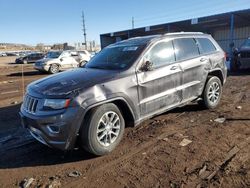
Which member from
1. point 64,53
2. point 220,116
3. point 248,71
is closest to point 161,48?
point 220,116

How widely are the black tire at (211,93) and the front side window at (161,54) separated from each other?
138 cm

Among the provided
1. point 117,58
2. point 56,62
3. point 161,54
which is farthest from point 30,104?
point 56,62

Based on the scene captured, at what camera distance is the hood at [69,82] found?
407cm

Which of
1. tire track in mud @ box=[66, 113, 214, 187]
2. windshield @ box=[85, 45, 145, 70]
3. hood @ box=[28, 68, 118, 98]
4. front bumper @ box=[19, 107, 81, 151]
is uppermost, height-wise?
windshield @ box=[85, 45, 145, 70]

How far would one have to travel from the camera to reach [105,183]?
11.6 ft

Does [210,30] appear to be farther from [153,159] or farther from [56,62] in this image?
[153,159]

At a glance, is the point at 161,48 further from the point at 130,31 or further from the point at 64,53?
the point at 130,31

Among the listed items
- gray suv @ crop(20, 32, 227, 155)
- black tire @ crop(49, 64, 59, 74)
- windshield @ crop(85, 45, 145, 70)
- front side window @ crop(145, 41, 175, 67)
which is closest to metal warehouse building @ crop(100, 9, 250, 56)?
black tire @ crop(49, 64, 59, 74)

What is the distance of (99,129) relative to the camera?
13.9 ft

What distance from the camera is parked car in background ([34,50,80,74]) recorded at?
1902 centimetres

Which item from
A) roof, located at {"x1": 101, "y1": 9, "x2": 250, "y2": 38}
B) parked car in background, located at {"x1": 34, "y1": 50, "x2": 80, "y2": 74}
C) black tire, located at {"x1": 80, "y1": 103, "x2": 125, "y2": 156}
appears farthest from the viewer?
roof, located at {"x1": 101, "y1": 9, "x2": 250, "y2": 38}

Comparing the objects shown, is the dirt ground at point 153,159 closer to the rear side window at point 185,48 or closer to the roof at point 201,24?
the rear side window at point 185,48

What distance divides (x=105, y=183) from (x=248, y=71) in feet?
43.6

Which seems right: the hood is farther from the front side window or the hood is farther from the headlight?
the front side window
